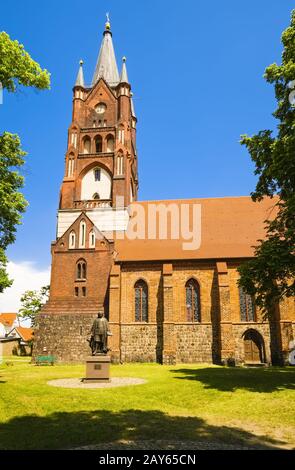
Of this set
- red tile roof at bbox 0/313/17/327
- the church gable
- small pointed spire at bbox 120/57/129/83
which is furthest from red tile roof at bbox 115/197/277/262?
red tile roof at bbox 0/313/17/327

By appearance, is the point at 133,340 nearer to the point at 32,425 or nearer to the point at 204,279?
the point at 204,279

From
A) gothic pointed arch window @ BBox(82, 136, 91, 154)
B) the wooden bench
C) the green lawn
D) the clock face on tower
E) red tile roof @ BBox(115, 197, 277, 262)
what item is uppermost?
the clock face on tower

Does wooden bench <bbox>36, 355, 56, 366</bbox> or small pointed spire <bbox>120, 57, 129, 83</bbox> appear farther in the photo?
small pointed spire <bbox>120, 57, 129, 83</bbox>

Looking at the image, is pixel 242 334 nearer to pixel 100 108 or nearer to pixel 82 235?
pixel 82 235

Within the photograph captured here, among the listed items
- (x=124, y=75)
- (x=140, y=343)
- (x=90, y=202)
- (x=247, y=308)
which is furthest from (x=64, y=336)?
(x=124, y=75)

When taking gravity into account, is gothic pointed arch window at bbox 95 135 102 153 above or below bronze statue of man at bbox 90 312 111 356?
above

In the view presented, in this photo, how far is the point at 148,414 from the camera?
8.77m

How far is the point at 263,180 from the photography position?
1584cm

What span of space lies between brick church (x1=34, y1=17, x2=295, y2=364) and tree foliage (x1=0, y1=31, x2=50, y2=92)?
17.0 m

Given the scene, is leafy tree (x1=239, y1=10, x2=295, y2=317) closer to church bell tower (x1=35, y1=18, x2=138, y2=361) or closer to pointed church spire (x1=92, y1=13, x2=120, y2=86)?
church bell tower (x1=35, y1=18, x2=138, y2=361)

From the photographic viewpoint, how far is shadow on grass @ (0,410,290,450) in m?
6.46

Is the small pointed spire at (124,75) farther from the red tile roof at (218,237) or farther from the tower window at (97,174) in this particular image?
the red tile roof at (218,237)

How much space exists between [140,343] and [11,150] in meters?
17.9

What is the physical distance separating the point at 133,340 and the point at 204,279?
7.31 meters
